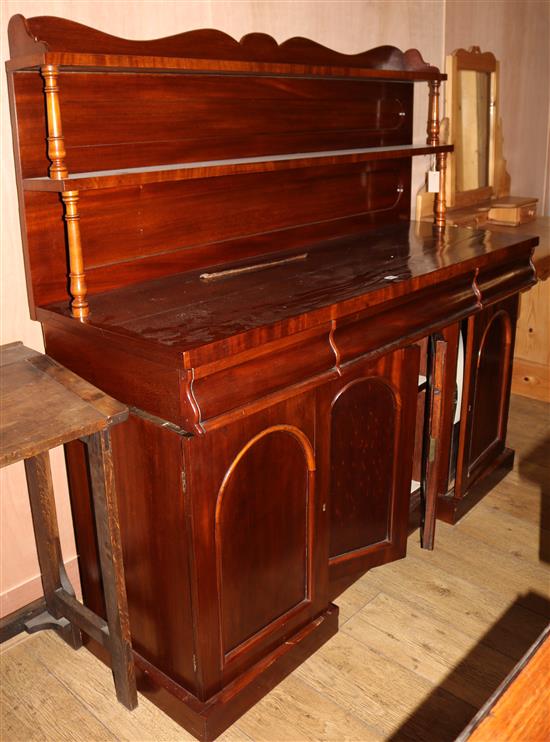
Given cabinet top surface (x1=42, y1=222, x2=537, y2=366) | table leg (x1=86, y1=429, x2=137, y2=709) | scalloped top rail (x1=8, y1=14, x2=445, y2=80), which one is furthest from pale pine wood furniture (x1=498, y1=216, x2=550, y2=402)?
table leg (x1=86, y1=429, x2=137, y2=709)

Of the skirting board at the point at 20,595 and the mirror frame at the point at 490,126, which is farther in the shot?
the mirror frame at the point at 490,126

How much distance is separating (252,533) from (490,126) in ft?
9.64

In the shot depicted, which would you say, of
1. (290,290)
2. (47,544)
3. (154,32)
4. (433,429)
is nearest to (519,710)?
(290,290)

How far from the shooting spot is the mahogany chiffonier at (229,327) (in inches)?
62.4

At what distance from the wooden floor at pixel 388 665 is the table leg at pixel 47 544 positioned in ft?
0.39

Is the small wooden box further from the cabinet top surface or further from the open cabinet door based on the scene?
the open cabinet door

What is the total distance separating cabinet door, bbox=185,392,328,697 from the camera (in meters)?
1.60

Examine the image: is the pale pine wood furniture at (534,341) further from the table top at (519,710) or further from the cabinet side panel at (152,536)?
the table top at (519,710)

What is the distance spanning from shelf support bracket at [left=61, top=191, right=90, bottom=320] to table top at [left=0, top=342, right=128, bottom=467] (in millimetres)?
159

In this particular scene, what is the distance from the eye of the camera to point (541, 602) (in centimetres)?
233

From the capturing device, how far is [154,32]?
6.52ft

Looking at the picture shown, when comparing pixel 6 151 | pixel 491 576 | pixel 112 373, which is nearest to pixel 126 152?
pixel 6 151

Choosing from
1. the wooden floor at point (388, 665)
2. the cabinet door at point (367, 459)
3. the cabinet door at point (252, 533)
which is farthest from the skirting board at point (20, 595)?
the cabinet door at point (367, 459)

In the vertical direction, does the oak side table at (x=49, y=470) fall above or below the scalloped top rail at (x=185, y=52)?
below
